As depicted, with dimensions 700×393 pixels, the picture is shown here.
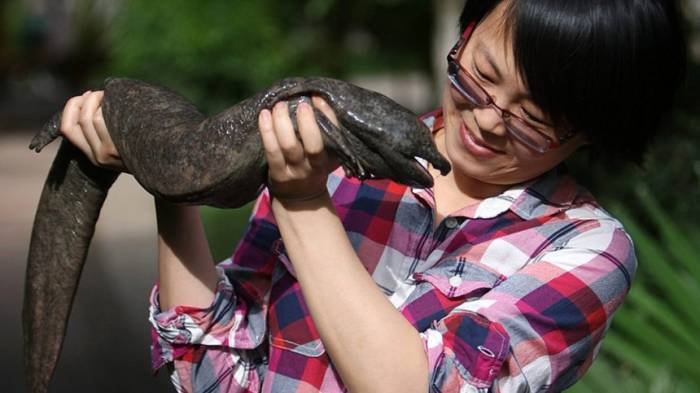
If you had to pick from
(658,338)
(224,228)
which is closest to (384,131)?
(658,338)

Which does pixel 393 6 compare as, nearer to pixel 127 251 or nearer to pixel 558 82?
pixel 127 251

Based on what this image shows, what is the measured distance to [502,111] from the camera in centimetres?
182

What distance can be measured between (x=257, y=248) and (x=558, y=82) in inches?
26.2

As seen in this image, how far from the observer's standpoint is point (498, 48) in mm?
1836

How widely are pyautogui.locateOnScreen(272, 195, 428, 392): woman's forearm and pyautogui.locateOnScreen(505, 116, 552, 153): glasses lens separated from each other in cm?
37

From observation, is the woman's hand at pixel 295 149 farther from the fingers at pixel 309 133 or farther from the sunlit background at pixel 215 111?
the sunlit background at pixel 215 111

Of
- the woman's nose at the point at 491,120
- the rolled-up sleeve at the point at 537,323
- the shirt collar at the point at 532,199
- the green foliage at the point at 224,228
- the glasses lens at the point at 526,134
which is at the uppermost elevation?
the woman's nose at the point at 491,120

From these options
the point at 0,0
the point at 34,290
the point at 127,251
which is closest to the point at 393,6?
the point at 0,0

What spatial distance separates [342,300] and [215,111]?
9.18 meters

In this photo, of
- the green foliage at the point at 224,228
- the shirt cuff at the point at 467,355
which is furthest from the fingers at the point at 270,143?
the green foliage at the point at 224,228

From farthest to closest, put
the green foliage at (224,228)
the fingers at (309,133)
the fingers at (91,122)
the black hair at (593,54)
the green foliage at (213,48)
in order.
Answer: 1. the green foliage at (213,48)
2. the green foliage at (224,228)
3. the fingers at (91,122)
4. the black hair at (593,54)
5. the fingers at (309,133)

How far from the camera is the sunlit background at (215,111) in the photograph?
10.7 ft

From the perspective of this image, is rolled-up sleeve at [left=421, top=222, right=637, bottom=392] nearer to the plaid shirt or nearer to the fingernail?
the plaid shirt

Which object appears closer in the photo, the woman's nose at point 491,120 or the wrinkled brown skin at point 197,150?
the wrinkled brown skin at point 197,150
